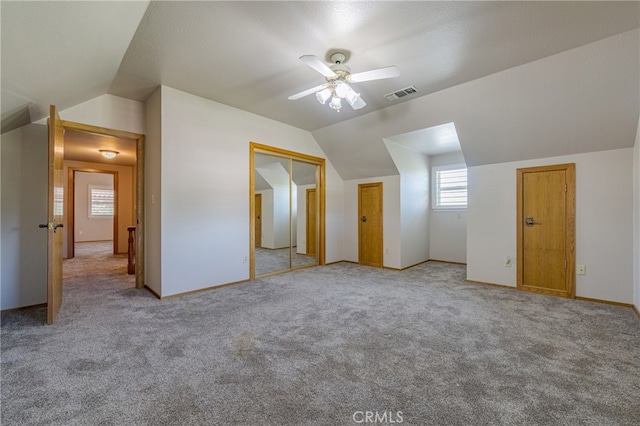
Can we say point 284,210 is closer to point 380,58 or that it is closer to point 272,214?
point 272,214

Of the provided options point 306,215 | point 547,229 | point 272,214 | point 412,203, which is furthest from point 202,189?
point 547,229

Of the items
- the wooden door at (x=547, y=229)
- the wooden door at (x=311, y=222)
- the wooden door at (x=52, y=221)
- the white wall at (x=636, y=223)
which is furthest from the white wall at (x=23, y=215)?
the white wall at (x=636, y=223)

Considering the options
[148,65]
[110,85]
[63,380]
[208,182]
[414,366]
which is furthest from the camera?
[208,182]

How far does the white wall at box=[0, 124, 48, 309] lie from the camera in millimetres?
3053

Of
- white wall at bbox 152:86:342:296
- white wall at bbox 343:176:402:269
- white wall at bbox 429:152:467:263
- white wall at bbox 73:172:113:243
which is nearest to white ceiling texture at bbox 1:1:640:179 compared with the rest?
white wall at bbox 152:86:342:296

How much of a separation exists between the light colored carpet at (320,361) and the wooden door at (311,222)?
2.39 m

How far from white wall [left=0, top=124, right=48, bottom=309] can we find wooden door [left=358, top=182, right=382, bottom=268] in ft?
16.1

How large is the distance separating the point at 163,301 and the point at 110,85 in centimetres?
269

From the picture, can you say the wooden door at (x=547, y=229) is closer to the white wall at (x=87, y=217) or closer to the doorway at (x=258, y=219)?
the doorway at (x=258, y=219)

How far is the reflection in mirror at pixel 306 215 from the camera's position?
5645 millimetres

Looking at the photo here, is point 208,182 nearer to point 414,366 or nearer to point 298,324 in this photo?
point 298,324

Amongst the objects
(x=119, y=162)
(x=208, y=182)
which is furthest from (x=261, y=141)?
(x=119, y=162)

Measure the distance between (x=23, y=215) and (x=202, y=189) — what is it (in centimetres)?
195

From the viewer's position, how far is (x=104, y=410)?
1510 millimetres
